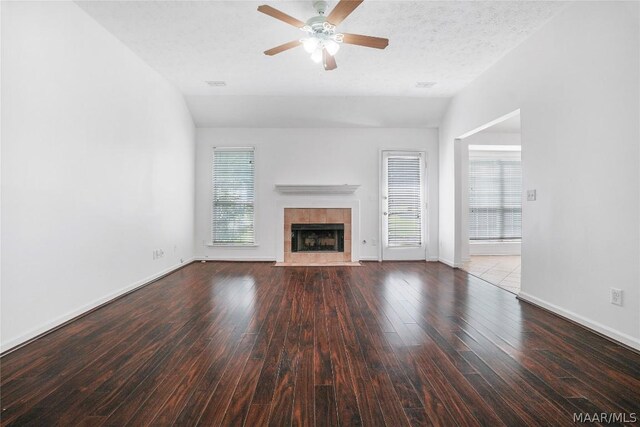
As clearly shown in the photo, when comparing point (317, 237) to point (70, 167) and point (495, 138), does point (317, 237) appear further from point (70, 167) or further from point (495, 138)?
point (495, 138)

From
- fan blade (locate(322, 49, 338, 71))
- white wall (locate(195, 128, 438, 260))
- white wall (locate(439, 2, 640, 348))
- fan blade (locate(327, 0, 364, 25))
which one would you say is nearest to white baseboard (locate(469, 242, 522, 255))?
white wall (locate(195, 128, 438, 260))

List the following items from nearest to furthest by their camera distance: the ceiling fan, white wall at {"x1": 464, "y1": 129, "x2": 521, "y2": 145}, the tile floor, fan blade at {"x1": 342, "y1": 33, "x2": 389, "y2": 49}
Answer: the ceiling fan < fan blade at {"x1": 342, "y1": 33, "x2": 389, "y2": 49} < the tile floor < white wall at {"x1": 464, "y1": 129, "x2": 521, "y2": 145}

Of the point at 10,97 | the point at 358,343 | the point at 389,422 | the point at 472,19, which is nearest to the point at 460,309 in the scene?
the point at 358,343

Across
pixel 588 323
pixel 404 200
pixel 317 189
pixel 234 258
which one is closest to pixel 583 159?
pixel 588 323

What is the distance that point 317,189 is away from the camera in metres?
5.61

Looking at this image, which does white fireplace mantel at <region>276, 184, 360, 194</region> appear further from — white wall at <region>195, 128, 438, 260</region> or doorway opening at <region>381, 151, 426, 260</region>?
doorway opening at <region>381, 151, 426, 260</region>

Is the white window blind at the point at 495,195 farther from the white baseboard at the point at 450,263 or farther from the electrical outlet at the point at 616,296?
the electrical outlet at the point at 616,296

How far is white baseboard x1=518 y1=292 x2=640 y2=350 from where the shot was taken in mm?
2154

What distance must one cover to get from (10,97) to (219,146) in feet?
12.1

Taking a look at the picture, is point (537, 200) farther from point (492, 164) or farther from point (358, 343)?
point (492, 164)

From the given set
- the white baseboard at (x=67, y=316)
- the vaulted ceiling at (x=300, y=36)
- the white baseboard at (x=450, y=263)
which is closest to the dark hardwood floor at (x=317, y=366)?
the white baseboard at (x=67, y=316)

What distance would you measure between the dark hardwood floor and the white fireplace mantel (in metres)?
2.74

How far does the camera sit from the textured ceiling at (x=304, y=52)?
279cm

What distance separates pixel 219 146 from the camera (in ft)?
18.9
